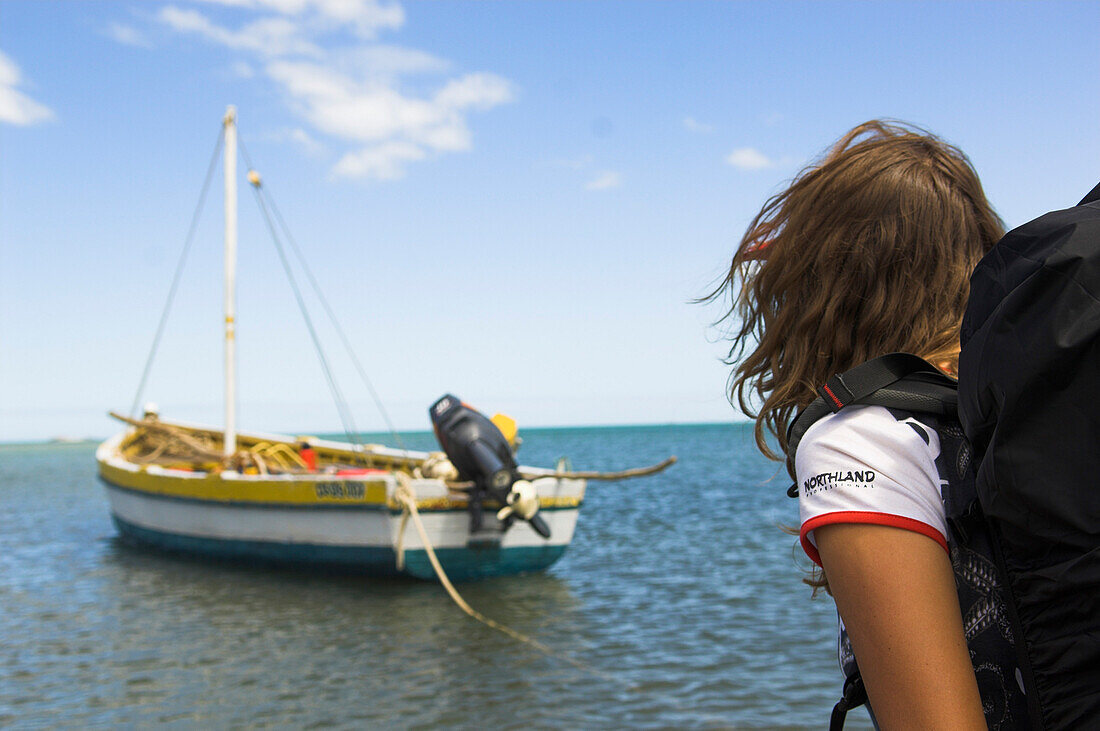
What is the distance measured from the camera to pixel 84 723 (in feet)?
21.0

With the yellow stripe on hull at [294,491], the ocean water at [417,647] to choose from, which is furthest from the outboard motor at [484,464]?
the ocean water at [417,647]

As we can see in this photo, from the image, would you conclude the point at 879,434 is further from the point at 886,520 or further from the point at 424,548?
the point at 424,548

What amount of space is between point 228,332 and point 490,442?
6.03 metres

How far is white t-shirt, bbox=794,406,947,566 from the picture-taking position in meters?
0.96

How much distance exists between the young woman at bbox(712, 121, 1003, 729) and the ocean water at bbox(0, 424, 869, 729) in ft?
6.70

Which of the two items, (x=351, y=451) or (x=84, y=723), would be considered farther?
(x=351, y=451)

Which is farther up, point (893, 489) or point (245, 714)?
point (893, 489)

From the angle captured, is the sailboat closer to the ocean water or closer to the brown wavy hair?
the ocean water

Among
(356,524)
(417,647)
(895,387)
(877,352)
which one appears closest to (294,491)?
(356,524)

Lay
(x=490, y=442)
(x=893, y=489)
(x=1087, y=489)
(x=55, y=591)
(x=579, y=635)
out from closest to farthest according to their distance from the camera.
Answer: (x=1087, y=489) < (x=893, y=489) < (x=579, y=635) < (x=490, y=442) < (x=55, y=591)

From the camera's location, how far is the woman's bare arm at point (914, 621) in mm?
957

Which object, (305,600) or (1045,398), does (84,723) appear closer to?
(305,600)

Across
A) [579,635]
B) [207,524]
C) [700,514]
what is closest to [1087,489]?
[579,635]

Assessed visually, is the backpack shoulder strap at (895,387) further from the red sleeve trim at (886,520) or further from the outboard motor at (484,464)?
the outboard motor at (484,464)
